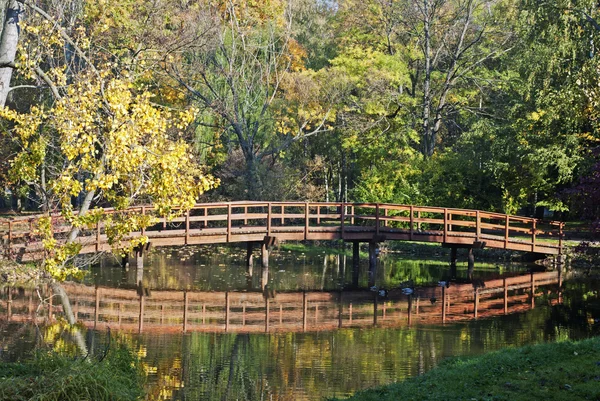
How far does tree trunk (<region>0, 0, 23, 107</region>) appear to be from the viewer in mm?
10602

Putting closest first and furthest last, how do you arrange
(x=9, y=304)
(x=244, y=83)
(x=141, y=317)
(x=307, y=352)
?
(x=307, y=352), (x=141, y=317), (x=9, y=304), (x=244, y=83)

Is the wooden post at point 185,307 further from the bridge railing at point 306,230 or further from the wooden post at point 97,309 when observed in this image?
the bridge railing at point 306,230

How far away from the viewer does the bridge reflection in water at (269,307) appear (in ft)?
63.1

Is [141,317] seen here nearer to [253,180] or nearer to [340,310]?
[340,310]

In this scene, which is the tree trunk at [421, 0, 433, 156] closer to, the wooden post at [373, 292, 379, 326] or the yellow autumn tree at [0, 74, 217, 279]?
the wooden post at [373, 292, 379, 326]

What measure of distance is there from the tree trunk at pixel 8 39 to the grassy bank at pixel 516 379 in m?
5.84

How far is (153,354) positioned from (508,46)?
93.5 ft

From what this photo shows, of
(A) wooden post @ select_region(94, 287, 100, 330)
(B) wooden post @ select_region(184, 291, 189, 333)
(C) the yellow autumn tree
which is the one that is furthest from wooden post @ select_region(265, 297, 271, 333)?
(C) the yellow autumn tree

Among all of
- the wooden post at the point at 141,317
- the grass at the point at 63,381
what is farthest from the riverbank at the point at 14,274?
the grass at the point at 63,381

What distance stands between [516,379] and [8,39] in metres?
7.55

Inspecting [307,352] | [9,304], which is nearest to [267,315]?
[307,352]

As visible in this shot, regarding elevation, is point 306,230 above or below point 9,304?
above

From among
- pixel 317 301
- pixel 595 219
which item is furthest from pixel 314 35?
pixel 595 219

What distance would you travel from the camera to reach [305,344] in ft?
56.5
